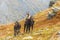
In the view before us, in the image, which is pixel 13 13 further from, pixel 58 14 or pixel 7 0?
pixel 58 14

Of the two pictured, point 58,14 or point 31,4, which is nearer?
point 58,14

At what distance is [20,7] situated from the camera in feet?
500

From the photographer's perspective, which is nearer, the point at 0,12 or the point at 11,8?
the point at 0,12

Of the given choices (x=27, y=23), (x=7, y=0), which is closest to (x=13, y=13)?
(x=7, y=0)

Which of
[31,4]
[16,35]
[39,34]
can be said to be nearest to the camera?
[39,34]

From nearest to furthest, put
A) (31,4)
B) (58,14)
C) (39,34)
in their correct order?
→ (39,34) < (58,14) < (31,4)

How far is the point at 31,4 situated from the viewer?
15662 cm

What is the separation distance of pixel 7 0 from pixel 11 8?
5.05 metres

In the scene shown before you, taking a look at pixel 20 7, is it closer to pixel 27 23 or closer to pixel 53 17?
pixel 53 17

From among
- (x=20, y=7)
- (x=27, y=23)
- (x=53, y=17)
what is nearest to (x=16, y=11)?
(x=20, y=7)

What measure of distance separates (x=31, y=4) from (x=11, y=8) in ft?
31.1

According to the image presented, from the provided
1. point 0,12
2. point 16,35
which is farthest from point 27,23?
point 0,12

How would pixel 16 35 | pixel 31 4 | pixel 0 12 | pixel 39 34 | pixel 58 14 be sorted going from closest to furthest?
pixel 39 34 → pixel 16 35 → pixel 58 14 → pixel 0 12 → pixel 31 4

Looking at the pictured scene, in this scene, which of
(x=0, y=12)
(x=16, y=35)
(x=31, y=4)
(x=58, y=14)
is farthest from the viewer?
(x=31, y=4)
